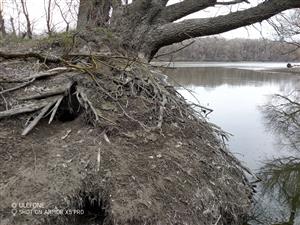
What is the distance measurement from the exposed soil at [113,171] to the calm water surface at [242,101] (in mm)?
1457

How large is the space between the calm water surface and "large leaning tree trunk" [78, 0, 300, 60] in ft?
2.32

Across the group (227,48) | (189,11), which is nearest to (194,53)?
(227,48)

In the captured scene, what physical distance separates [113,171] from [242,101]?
12.2 meters

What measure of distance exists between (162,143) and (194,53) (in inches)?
1080

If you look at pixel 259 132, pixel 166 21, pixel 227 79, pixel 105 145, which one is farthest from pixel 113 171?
pixel 227 79

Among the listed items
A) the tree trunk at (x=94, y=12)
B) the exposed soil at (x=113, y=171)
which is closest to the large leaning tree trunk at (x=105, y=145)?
the exposed soil at (x=113, y=171)

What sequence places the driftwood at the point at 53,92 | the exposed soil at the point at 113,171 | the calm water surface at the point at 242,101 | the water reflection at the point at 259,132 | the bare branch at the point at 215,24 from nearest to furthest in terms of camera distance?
the exposed soil at the point at 113,171 < the driftwood at the point at 53,92 < the bare branch at the point at 215,24 < the water reflection at the point at 259,132 < the calm water surface at the point at 242,101

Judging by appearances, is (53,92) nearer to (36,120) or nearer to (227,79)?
(36,120)

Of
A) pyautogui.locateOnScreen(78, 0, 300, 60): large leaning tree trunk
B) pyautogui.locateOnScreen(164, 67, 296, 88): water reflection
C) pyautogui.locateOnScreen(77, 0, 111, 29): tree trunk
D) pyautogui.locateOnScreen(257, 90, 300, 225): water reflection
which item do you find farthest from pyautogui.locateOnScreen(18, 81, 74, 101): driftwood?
pyautogui.locateOnScreen(164, 67, 296, 88): water reflection

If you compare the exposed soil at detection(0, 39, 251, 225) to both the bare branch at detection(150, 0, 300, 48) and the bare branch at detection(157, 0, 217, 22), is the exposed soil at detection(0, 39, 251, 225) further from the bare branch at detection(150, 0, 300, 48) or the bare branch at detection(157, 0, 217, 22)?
the bare branch at detection(157, 0, 217, 22)

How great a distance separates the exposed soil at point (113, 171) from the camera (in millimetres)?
3025

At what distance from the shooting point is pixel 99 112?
396 cm

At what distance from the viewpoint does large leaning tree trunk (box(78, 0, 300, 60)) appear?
585 centimetres

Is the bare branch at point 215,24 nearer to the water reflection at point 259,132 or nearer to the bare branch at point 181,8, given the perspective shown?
the bare branch at point 181,8
